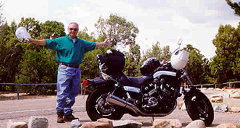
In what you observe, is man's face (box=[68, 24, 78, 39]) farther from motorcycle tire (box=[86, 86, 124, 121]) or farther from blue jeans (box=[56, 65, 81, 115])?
motorcycle tire (box=[86, 86, 124, 121])

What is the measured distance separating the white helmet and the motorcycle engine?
0.35 meters

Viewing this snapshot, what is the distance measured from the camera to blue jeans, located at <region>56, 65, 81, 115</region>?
757cm

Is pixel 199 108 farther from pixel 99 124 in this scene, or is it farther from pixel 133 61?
pixel 133 61

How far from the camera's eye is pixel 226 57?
1847 inches

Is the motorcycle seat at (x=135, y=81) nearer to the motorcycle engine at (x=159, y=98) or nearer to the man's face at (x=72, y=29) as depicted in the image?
the motorcycle engine at (x=159, y=98)

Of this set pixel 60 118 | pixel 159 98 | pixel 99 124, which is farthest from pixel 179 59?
pixel 60 118

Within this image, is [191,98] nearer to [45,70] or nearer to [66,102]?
[66,102]

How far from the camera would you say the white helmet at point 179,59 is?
22.6ft

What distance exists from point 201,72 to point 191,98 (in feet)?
157

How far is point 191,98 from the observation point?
7250mm

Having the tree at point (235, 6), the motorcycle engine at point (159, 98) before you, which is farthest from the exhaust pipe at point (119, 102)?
the tree at point (235, 6)

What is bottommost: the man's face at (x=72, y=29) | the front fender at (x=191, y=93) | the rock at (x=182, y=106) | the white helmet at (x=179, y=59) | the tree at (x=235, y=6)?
the rock at (x=182, y=106)

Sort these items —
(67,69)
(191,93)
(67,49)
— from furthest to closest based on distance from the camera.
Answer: (67,49) → (67,69) → (191,93)

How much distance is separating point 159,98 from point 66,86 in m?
1.69
